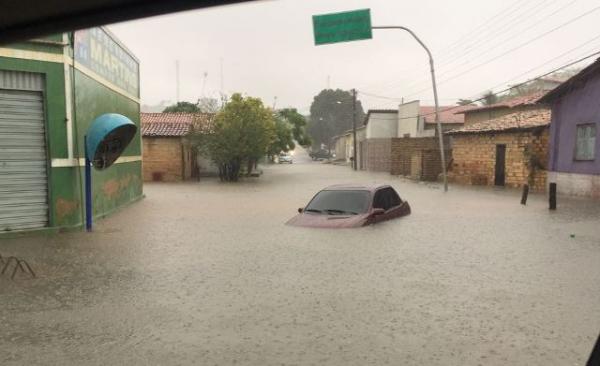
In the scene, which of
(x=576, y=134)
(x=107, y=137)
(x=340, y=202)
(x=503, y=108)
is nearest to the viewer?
(x=107, y=137)

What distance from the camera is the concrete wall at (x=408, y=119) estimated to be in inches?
1877

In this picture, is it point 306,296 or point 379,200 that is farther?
point 379,200

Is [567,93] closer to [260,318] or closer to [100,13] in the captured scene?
[260,318]

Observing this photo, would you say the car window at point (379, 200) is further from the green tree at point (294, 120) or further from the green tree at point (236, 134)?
the green tree at point (294, 120)

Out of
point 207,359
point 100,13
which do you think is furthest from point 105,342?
point 100,13

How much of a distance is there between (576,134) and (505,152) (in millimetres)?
6027

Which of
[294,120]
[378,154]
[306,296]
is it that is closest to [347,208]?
[306,296]

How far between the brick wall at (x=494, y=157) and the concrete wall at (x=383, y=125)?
76.1 ft

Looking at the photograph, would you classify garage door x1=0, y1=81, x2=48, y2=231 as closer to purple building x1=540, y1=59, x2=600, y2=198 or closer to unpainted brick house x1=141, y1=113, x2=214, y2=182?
purple building x1=540, y1=59, x2=600, y2=198

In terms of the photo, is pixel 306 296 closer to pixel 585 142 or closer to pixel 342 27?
pixel 342 27

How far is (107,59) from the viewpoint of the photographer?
50.4 ft

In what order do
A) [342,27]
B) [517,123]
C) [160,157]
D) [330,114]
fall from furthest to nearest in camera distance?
[330,114] < [160,157] < [517,123] < [342,27]

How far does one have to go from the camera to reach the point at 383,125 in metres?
54.0

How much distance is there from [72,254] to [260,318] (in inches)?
208
